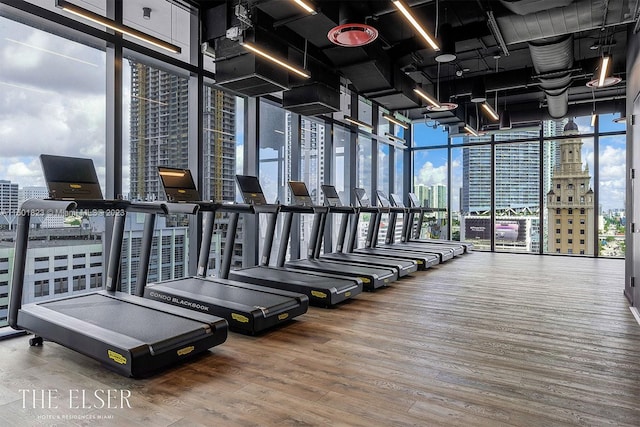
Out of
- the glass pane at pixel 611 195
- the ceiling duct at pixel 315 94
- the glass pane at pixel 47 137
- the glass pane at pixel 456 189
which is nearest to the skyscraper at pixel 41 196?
the glass pane at pixel 47 137

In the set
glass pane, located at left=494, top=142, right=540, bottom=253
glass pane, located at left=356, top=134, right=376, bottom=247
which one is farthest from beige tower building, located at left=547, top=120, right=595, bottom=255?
glass pane, located at left=356, top=134, right=376, bottom=247

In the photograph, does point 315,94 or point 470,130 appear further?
point 470,130

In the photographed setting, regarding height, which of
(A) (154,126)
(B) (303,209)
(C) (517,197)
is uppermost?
(A) (154,126)

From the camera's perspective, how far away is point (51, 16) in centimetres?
413

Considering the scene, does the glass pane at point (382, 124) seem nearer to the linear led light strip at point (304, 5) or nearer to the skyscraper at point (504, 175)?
the skyscraper at point (504, 175)

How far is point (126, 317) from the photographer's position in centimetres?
337

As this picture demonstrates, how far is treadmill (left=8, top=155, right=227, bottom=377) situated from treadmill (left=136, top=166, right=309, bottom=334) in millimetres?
387

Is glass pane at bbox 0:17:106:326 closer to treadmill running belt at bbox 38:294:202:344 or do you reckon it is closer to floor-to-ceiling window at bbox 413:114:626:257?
treadmill running belt at bbox 38:294:202:344

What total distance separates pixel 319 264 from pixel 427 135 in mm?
7691

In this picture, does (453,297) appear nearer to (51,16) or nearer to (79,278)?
(79,278)

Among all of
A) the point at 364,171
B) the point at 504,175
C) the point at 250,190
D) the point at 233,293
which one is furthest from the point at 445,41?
the point at 504,175

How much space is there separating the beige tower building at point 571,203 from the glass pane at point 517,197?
0.41m

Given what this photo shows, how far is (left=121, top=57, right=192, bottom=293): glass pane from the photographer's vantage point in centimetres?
516

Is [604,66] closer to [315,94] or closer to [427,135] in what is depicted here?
[315,94]
